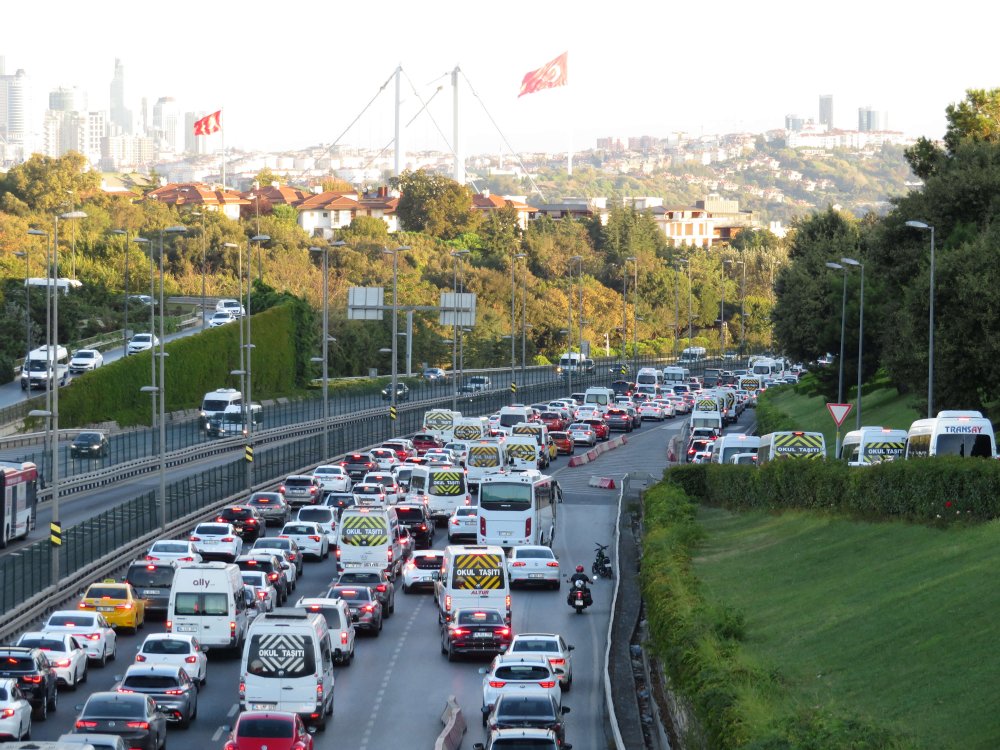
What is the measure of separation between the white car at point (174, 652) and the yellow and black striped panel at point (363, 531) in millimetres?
12422

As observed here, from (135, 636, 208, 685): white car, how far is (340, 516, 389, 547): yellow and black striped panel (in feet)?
40.8

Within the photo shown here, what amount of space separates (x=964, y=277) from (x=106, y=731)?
35.9 m

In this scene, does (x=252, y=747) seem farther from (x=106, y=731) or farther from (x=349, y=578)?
(x=349, y=578)

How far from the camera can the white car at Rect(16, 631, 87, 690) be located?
31.4m

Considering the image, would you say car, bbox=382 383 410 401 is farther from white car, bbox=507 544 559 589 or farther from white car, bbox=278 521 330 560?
white car, bbox=507 544 559 589

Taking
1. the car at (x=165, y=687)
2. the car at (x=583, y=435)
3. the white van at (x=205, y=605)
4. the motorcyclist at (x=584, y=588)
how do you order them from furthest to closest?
the car at (x=583, y=435) → the motorcyclist at (x=584, y=588) → the white van at (x=205, y=605) → the car at (x=165, y=687)

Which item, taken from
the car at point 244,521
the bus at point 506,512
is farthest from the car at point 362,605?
the car at point 244,521

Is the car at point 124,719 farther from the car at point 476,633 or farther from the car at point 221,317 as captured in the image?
the car at point 221,317

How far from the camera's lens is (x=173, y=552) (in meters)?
43.1

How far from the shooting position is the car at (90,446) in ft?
208

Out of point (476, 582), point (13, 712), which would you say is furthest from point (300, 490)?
point (13, 712)

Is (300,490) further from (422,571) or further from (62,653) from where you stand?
(62,653)

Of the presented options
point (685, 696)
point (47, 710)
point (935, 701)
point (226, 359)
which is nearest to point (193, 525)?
point (47, 710)

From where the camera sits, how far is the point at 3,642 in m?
34.8
